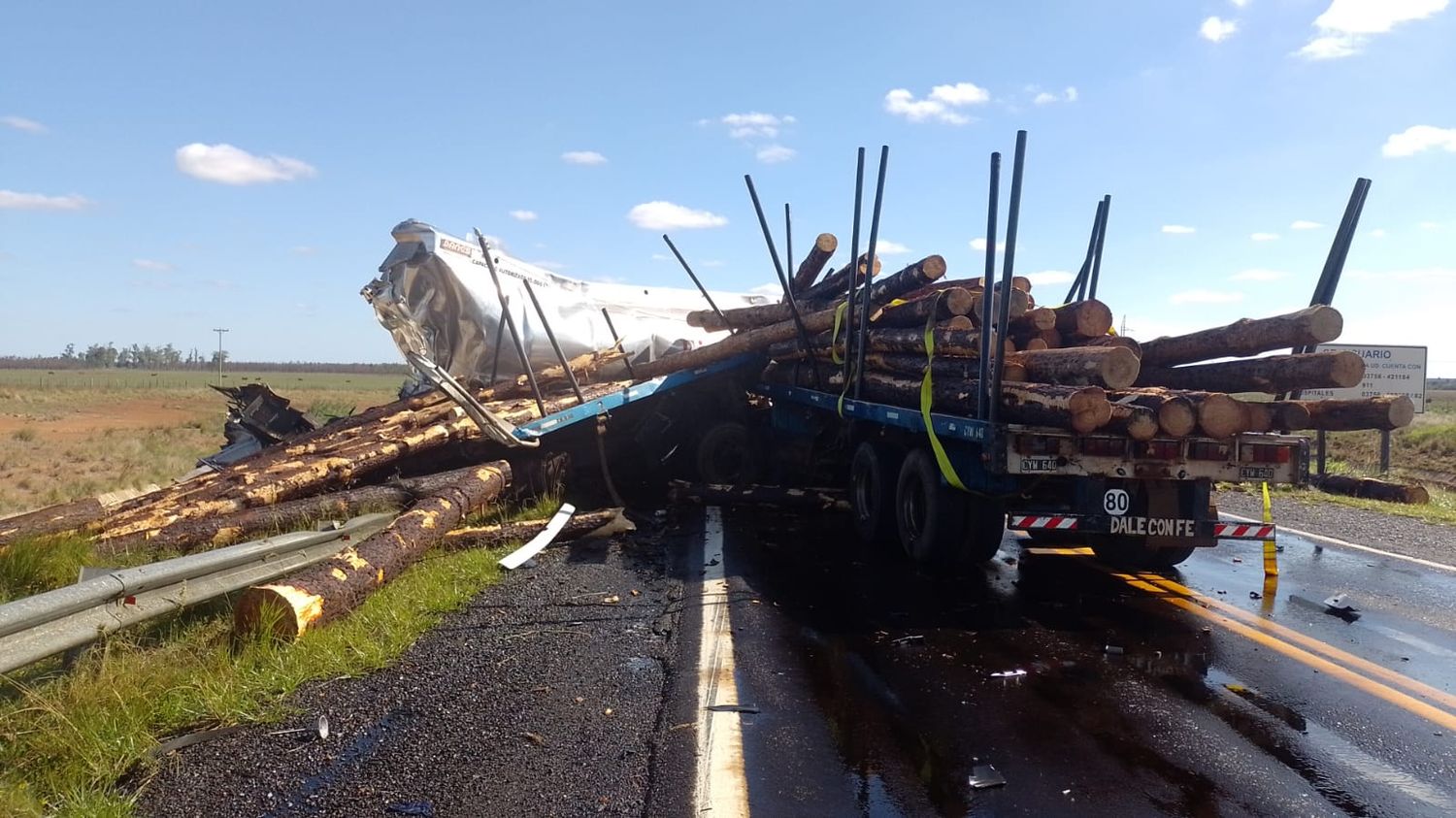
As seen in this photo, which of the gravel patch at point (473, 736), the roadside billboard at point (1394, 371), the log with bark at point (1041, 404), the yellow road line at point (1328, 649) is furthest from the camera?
Result: the roadside billboard at point (1394, 371)

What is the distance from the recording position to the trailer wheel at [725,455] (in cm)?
1259

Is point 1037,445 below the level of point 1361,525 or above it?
above

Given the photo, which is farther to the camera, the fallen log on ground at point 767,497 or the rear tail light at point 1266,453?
the fallen log on ground at point 767,497

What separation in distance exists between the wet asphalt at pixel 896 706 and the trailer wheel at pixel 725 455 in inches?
199

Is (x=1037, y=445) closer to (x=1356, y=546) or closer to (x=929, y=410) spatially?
(x=929, y=410)

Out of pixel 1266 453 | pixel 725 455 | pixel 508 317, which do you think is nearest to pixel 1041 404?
pixel 1266 453

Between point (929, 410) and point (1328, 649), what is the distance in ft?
10.3

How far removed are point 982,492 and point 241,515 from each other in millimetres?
6047

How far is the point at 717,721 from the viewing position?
444 centimetres

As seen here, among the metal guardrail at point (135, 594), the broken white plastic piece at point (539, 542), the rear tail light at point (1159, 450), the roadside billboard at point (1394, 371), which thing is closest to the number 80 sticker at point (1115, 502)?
the rear tail light at point (1159, 450)

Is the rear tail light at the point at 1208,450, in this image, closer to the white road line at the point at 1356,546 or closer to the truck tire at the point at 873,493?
the truck tire at the point at 873,493

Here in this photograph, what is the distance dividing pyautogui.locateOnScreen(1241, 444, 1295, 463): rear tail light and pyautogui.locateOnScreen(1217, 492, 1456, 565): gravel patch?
3.35 m

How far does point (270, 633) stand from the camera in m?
5.20

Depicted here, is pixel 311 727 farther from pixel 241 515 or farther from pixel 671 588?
pixel 241 515
